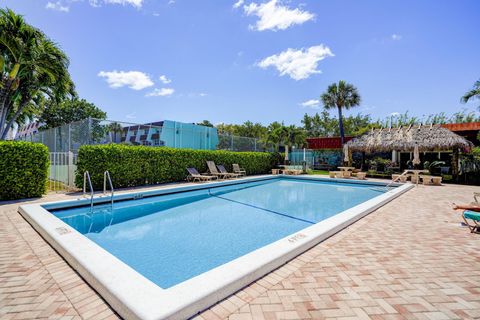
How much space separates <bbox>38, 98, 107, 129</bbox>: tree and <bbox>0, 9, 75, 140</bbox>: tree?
19587 mm

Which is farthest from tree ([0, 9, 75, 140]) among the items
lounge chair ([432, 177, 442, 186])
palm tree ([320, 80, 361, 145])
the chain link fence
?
palm tree ([320, 80, 361, 145])

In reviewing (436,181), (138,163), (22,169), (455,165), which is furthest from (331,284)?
(455,165)

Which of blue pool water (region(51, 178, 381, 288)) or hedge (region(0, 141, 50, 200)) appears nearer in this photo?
blue pool water (region(51, 178, 381, 288))

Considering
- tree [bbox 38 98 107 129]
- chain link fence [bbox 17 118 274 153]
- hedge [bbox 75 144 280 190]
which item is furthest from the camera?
tree [bbox 38 98 107 129]

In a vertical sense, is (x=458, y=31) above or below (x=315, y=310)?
above

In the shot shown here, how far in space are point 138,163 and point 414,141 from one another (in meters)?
18.2

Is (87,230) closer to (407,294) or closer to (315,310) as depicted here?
(315,310)

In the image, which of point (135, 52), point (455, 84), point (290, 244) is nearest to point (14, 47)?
point (135, 52)

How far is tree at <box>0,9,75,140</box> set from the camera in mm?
10633

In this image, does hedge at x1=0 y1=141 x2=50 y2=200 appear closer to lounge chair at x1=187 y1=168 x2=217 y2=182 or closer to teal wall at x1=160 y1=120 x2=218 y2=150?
teal wall at x1=160 y1=120 x2=218 y2=150

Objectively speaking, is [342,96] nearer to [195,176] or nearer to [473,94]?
[473,94]

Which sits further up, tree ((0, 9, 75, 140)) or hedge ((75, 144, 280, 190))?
tree ((0, 9, 75, 140))

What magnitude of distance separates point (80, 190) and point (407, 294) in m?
10.6

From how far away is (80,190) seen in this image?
9.27 metres
